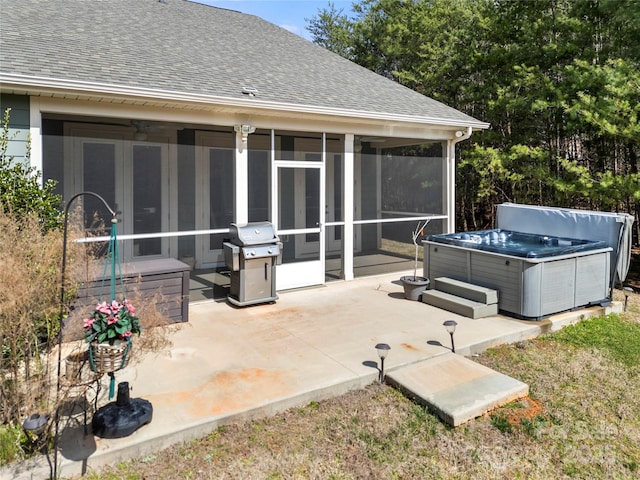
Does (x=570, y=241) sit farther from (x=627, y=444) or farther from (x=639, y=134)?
(x=627, y=444)

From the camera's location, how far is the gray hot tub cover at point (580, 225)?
621 cm

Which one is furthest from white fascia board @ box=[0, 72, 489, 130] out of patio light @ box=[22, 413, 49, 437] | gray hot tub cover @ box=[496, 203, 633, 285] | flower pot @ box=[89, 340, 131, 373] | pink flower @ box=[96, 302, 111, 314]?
patio light @ box=[22, 413, 49, 437]

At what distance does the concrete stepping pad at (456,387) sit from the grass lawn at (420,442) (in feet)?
0.23

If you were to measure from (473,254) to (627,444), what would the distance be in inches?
130

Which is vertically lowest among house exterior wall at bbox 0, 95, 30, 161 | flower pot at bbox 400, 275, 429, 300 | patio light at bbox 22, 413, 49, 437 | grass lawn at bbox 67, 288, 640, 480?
grass lawn at bbox 67, 288, 640, 480

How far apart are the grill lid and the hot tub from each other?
2.48 meters

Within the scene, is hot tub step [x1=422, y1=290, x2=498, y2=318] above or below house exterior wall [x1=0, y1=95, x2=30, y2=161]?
below

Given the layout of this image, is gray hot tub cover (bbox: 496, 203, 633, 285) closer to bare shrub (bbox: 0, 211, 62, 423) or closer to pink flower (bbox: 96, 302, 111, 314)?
pink flower (bbox: 96, 302, 111, 314)

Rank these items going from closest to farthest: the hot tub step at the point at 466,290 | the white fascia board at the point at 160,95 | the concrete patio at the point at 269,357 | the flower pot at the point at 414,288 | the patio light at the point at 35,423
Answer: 1. the patio light at the point at 35,423
2. the concrete patio at the point at 269,357
3. the white fascia board at the point at 160,95
4. the hot tub step at the point at 466,290
5. the flower pot at the point at 414,288

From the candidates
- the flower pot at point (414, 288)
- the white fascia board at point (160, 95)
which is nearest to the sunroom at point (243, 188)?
the white fascia board at point (160, 95)

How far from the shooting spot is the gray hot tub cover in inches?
245

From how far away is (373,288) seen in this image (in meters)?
7.20

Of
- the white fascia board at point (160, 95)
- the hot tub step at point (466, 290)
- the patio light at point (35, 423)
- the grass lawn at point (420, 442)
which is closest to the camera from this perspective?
the patio light at point (35, 423)

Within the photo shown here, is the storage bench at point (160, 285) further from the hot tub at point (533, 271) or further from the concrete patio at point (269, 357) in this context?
the hot tub at point (533, 271)
